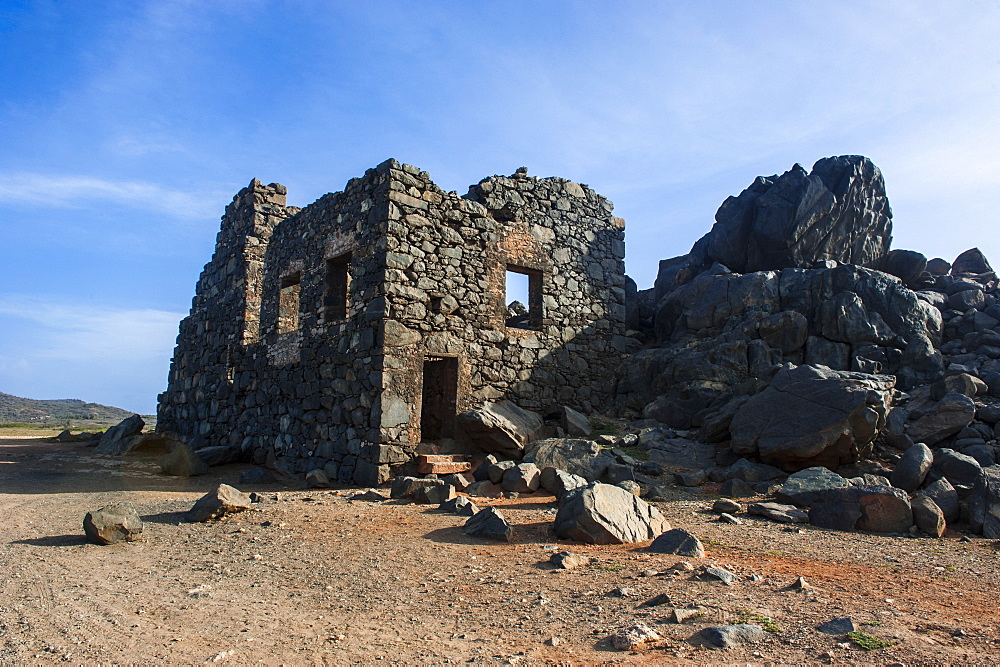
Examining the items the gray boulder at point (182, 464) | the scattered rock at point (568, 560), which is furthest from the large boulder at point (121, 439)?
the scattered rock at point (568, 560)

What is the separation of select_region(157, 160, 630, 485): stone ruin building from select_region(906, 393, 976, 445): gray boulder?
545 cm

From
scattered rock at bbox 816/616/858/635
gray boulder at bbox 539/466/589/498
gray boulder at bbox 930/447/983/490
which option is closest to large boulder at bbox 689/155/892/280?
gray boulder at bbox 930/447/983/490

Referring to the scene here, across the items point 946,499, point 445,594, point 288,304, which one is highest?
point 288,304

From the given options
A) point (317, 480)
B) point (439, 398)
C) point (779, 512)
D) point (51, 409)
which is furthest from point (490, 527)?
point (51, 409)

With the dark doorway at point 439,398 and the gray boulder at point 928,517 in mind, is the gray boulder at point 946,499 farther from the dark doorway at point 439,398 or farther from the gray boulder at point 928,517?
the dark doorway at point 439,398

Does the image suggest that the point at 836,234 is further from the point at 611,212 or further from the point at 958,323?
the point at 611,212

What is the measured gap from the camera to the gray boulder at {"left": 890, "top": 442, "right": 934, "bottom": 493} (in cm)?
782

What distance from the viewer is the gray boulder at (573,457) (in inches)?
352

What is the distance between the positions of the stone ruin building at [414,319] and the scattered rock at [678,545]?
520 cm

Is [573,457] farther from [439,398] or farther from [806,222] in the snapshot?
[806,222]

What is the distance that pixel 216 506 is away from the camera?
734cm

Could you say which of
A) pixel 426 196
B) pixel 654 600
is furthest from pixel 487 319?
pixel 654 600

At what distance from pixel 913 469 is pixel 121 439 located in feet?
53.3

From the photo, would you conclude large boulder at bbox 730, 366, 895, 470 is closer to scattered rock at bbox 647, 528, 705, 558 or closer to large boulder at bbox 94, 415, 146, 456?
scattered rock at bbox 647, 528, 705, 558
